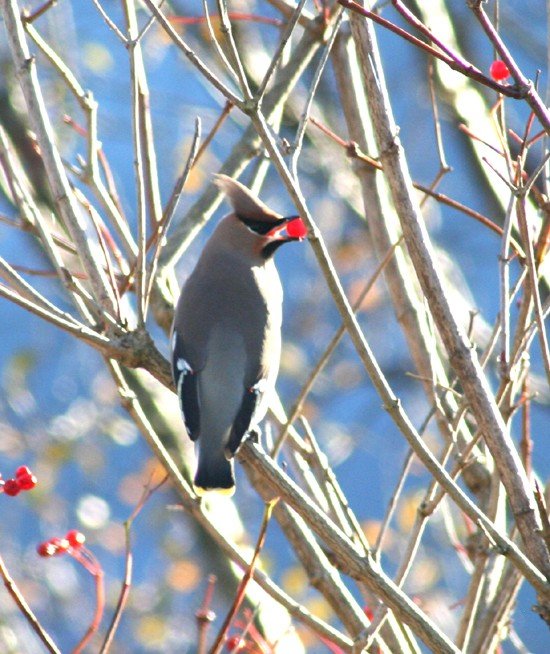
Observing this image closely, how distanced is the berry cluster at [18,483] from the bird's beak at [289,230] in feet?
2.51

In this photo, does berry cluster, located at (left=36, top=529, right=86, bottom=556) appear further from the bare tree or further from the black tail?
the black tail

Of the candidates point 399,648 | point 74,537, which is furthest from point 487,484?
point 74,537

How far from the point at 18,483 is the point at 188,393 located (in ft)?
2.03

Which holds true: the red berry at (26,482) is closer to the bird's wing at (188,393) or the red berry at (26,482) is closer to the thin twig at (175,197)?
the thin twig at (175,197)

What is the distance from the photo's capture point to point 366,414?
24.1ft

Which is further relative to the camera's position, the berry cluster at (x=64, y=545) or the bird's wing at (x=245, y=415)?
the bird's wing at (x=245, y=415)

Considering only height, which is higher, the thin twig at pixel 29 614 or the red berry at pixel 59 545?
the red berry at pixel 59 545

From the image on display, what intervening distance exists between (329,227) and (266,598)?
3.34m

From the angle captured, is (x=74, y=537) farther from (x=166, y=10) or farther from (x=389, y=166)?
(x=166, y=10)

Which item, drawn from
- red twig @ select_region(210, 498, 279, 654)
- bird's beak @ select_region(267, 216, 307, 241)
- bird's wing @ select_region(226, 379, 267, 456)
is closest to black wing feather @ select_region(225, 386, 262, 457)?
bird's wing @ select_region(226, 379, 267, 456)

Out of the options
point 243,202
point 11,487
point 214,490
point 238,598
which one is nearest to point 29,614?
point 238,598

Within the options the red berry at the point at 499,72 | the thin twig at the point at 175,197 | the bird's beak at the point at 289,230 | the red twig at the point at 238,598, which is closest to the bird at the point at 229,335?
the bird's beak at the point at 289,230

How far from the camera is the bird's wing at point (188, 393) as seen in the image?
8.49 ft

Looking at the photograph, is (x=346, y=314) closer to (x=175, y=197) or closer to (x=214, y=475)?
(x=175, y=197)
